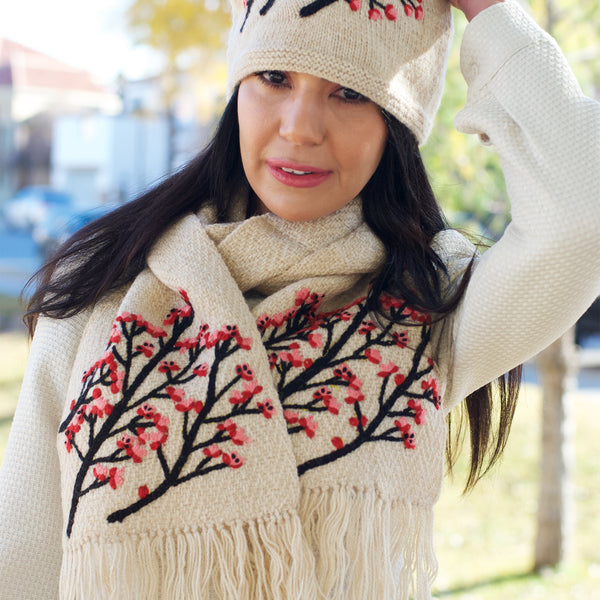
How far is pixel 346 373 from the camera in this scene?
1.45 m

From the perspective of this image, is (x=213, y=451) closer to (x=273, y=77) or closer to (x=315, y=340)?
(x=315, y=340)

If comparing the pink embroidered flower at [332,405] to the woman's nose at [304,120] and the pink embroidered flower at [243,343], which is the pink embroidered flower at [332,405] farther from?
the woman's nose at [304,120]

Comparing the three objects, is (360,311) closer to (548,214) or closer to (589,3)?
(548,214)

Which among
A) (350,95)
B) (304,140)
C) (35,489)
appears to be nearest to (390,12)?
(350,95)

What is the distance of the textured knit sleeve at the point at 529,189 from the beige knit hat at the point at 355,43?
0.09m

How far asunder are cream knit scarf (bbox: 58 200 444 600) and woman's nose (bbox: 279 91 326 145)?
21 cm

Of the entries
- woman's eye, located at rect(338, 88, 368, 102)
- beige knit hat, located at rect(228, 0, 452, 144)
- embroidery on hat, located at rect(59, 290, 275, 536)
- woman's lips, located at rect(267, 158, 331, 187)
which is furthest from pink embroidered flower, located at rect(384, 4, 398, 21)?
embroidery on hat, located at rect(59, 290, 275, 536)

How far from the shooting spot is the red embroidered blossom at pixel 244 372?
141cm

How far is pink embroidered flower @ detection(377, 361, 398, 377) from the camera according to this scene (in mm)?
1455

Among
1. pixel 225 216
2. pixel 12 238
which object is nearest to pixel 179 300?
pixel 225 216

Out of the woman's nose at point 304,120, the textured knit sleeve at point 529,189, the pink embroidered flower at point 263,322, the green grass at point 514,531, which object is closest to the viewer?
the textured knit sleeve at point 529,189

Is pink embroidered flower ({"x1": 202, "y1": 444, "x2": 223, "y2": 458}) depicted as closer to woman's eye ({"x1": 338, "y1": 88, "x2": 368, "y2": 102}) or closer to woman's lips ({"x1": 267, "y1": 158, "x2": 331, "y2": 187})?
woman's lips ({"x1": 267, "y1": 158, "x2": 331, "y2": 187})

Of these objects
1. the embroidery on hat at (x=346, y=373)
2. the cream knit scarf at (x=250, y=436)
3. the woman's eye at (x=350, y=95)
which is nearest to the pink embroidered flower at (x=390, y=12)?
the woman's eye at (x=350, y=95)

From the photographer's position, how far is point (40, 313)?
1619 mm
